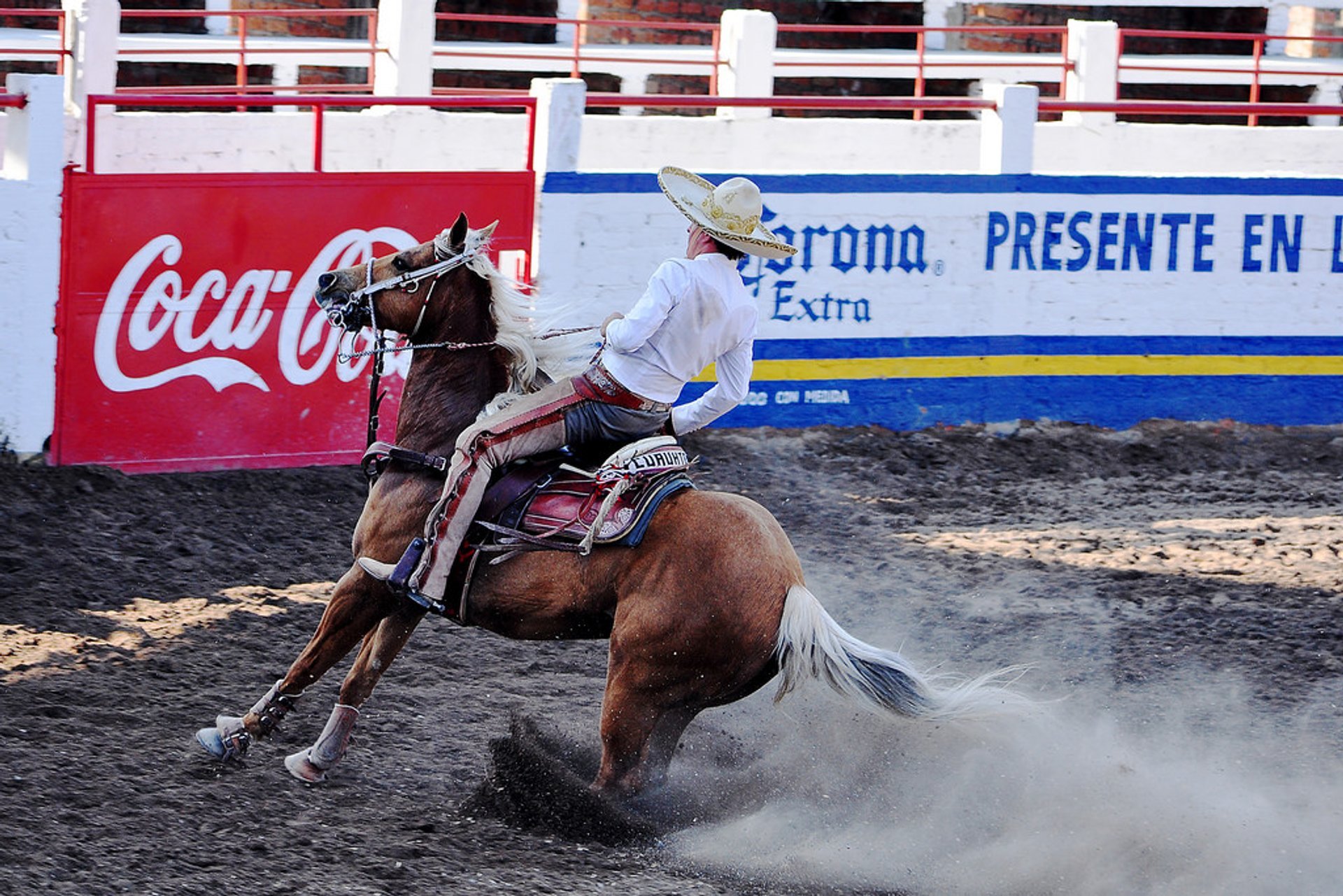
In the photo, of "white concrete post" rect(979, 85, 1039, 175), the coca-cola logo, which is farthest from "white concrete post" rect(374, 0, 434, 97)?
"white concrete post" rect(979, 85, 1039, 175)

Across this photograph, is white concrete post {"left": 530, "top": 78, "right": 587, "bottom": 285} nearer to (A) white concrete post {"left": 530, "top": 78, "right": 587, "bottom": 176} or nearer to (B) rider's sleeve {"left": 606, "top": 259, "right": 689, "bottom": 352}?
(A) white concrete post {"left": 530, "top": 78, "right": 587, "bottom": 176}

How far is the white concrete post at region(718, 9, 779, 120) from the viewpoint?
1577 centimetres

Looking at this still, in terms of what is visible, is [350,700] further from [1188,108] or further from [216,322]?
[1188,108]

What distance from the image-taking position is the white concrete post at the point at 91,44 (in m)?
13.1

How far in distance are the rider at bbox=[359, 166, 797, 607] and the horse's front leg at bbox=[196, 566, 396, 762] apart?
0.12 metres

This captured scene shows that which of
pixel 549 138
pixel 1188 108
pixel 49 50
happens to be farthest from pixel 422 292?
pixel 49 50

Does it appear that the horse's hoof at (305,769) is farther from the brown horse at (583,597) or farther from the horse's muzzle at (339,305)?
the horse's muzzle at (339,305)

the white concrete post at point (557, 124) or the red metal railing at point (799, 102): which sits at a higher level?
the red metal railing at point (799, 102)

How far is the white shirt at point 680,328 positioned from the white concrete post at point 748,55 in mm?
10380

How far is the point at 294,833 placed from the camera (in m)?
5.31

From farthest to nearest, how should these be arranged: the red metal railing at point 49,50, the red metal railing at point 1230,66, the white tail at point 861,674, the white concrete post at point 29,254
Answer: the red metal railing at point 1230,66
the red metal railing at point 49,50
the white concrete post at point 29,254
the white tail at point 861,674

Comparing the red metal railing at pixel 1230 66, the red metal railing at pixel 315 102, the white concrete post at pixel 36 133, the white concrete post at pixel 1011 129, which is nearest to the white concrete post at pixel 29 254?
the white concrete post at pixel 36 133

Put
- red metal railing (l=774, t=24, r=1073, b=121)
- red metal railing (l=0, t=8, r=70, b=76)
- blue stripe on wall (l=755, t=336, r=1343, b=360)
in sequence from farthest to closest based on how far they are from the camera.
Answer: red metal railing (l=774, t=24, r=1073, b=121), red metal railing (l=0, t=8, r=70, b=76), blue stripe on wall (l=755, t=336, r=1343, b=360)

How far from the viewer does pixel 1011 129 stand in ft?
38.4
